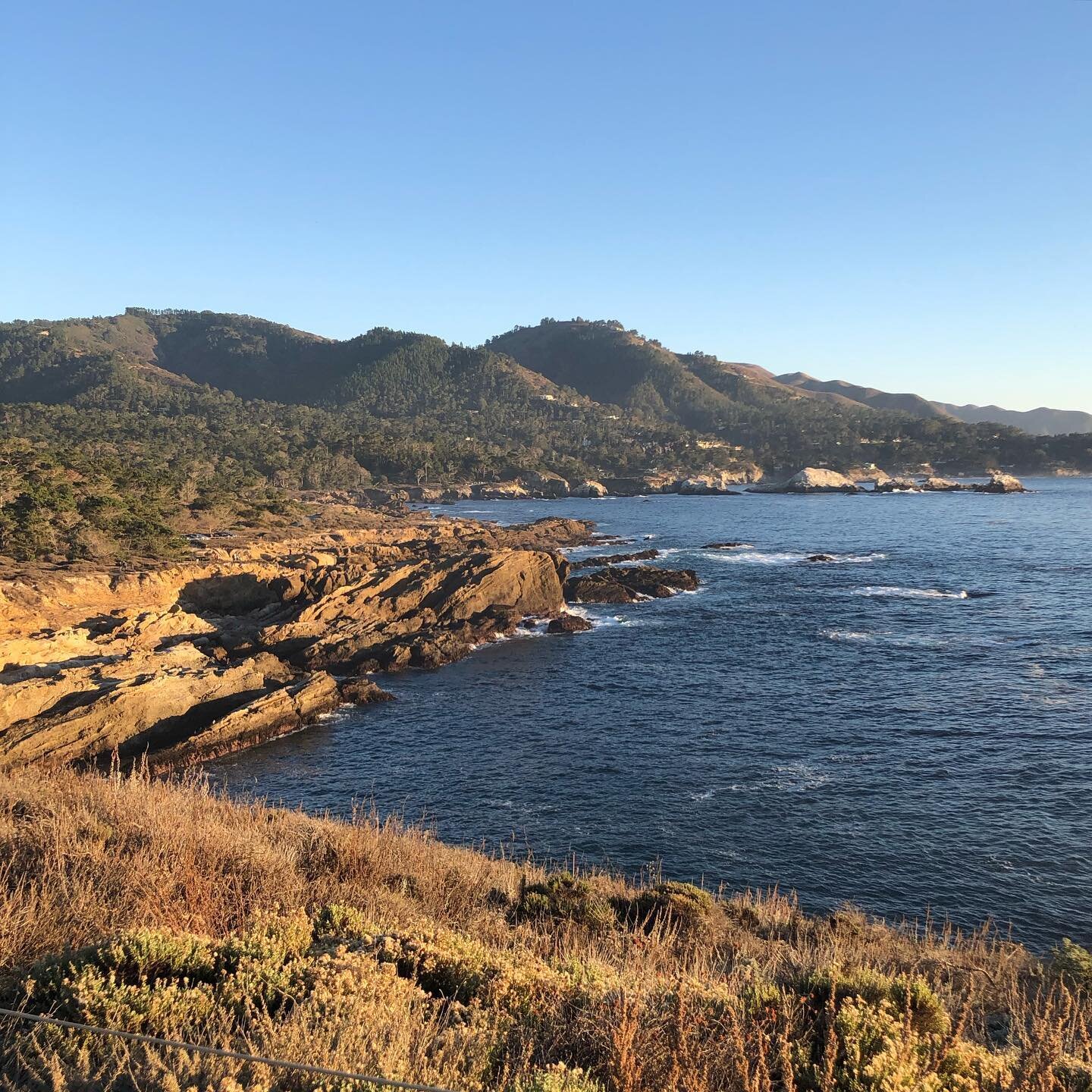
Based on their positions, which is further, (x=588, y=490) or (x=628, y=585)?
(x=588, y=490)

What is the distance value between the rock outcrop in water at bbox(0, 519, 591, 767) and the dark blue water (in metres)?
2.62

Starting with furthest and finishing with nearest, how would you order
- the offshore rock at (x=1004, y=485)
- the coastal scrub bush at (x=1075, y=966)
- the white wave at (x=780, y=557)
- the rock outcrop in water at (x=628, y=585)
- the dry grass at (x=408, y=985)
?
the offshore rock at (x=1004, y=485) → the white wave at (x=780, y=557) → the rock outcrop in water at (x=628, y=585) → the coastal scrub bush at (x=1075, y=966) → the dry grass at (x=408, y=985)

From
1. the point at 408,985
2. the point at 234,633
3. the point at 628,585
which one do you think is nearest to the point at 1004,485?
the point at 628,585

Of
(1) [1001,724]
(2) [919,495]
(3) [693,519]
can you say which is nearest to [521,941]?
(1) [1001,724]

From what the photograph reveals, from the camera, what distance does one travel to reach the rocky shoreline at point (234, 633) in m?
29.7

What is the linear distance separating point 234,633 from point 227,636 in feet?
2.60

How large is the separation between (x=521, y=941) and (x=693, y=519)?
109765mm

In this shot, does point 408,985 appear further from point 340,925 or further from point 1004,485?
point 1004,485

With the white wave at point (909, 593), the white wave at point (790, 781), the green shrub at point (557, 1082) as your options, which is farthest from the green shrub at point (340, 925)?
the white wave at point (909, 593)

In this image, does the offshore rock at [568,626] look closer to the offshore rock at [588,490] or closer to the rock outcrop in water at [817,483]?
the offshore rock at [588,490]

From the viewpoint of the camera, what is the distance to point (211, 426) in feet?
577

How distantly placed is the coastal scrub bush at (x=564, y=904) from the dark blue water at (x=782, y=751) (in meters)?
6.98

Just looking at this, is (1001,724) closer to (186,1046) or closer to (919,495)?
(186,1046)

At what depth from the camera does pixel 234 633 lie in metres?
43.3
